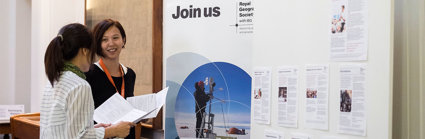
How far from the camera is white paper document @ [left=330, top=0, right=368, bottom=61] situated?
2.20 m

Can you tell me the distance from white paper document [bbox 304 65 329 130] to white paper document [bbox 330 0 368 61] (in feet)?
0.42

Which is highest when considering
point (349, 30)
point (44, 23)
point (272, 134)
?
point (44, 23)

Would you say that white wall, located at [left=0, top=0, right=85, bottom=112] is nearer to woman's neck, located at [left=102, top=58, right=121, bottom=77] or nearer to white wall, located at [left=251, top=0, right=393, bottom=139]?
woman's neck, located at [left=102, top=58, right=121, bottom=77]

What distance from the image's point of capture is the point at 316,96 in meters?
2.43

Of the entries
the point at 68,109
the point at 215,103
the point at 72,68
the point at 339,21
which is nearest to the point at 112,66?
the point at 215,103

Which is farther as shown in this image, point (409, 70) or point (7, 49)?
point (7, 49)

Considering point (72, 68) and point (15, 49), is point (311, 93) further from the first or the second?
point (15, 49)

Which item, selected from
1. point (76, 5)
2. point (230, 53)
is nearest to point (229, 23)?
point (230, 53)

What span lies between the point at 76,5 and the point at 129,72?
256cm

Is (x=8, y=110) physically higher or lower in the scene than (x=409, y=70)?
lower

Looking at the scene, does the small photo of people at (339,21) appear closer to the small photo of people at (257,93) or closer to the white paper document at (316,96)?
the white paper document at (316,96)

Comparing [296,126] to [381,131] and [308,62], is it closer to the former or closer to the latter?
[308,62]

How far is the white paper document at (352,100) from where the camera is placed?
7.20ft

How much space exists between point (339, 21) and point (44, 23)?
4225 millimetres
